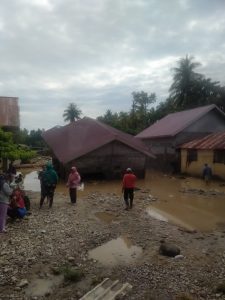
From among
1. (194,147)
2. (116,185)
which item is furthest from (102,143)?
(194,147)

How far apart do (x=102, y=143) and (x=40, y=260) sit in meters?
15.1

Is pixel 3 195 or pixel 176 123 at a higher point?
pixel 176 123

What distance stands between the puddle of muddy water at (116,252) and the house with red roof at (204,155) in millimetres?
14853

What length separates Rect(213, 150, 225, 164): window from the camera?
23436 mm

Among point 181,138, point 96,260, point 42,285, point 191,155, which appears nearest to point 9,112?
point 96,260

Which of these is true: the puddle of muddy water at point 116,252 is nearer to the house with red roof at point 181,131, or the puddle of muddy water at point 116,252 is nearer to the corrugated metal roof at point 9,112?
the corrugated metal roof at point 9,112

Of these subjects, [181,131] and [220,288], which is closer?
[220,288]

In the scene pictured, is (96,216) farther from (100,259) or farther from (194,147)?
(194,147)

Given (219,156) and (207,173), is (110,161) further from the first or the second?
(219,156)

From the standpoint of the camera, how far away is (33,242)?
980 cm

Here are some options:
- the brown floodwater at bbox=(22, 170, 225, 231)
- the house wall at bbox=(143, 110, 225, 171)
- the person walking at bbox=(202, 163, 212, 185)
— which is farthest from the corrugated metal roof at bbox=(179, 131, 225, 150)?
the brown floodwater at bbox=(22, 170, 225, 231)

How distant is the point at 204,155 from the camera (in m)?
→ 25.5

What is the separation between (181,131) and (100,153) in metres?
8.34

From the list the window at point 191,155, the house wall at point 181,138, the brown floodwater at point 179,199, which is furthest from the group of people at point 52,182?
the house wall at point 181,138
